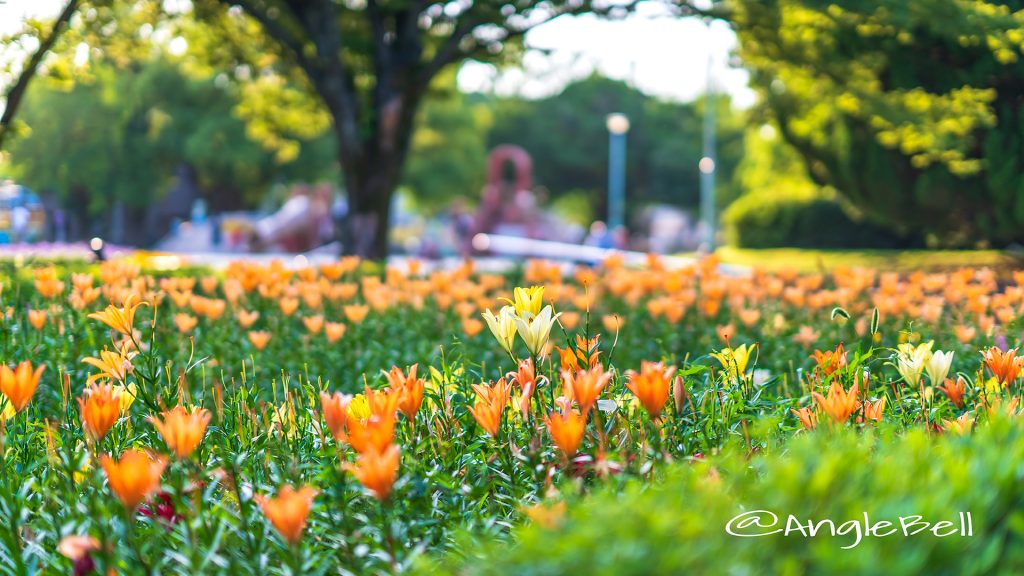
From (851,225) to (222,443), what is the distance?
1035 inches

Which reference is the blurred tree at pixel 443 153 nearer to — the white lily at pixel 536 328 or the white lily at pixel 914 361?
the white lily at pixel 914 361

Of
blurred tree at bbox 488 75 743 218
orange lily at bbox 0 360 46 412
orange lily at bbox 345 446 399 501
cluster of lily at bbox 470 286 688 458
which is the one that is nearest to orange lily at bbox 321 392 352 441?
cluster of lily at bbox 470 286 688 458

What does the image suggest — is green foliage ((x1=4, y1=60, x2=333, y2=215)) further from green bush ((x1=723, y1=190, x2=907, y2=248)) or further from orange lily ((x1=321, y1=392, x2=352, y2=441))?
orange lily ((x1=321, y1=392, x2=352, y2=441))

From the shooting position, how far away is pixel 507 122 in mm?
55938

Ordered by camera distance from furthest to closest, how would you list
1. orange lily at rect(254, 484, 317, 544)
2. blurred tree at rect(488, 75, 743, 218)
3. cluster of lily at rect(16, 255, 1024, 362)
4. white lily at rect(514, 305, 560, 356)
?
blurred tree at rect(488, 75, 743, 218), cluster of lily at rect(16, 255, 1024, 362), white lily at rect(514, 305, 560, 356), orange lily at rect(254, 484, 317, 544)

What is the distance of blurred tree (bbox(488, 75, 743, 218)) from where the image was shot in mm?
54875

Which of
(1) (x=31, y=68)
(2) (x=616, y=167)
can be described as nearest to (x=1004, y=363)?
(1) (x=31, y=68)

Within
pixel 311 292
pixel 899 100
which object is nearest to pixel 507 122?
pixel 899 100

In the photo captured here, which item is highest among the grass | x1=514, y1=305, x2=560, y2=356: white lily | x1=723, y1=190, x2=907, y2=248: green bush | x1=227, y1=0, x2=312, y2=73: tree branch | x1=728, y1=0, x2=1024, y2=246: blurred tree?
x1=227, y1=0, x2=312, y2=73: tree branch

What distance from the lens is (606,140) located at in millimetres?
54875

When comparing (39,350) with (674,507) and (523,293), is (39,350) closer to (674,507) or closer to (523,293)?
(523,293)

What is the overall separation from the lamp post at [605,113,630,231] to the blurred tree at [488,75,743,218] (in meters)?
0.76

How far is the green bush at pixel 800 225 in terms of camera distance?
27.1m

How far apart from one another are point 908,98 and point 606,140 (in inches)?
1670
